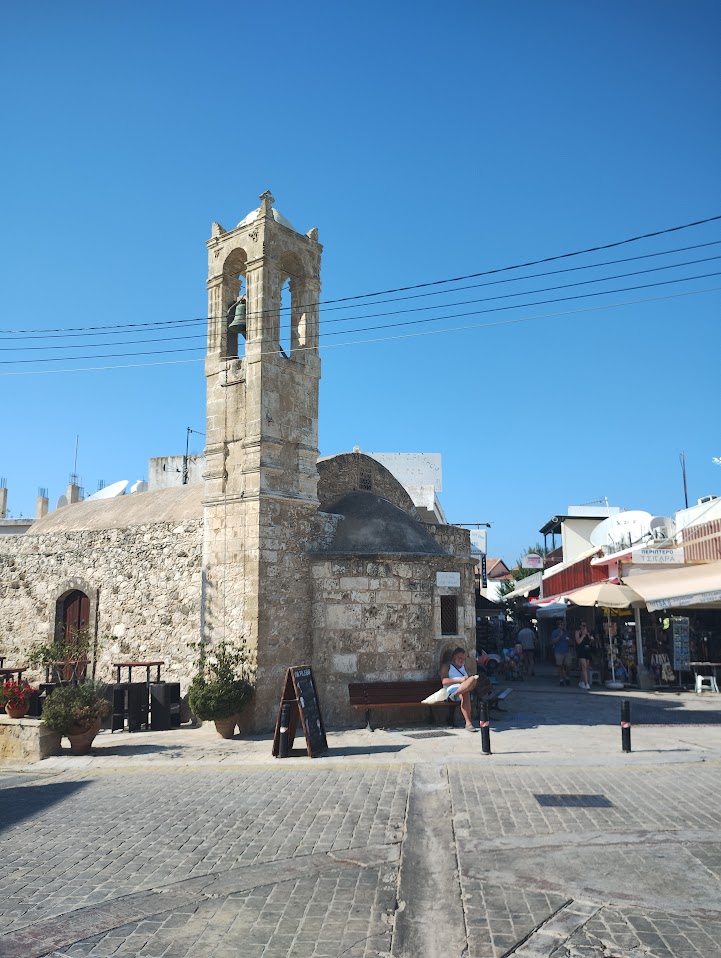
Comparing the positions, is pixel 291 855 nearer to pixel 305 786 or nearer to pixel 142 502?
pixel 305 786

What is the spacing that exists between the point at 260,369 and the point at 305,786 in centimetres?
673

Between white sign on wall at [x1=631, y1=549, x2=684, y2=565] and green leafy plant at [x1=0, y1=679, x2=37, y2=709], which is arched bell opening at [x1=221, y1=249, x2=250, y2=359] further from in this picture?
white sign on wall at [x1=631, y1=549, x2=684, y2=565]

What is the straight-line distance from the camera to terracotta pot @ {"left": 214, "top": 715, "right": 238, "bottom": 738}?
11.4 meters

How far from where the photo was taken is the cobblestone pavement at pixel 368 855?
15.0 feet

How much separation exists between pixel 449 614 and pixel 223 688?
4.21 m

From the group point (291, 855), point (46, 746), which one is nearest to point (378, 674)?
point (46, 746)

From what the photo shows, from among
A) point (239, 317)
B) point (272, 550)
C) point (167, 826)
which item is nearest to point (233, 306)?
point (239, 317)

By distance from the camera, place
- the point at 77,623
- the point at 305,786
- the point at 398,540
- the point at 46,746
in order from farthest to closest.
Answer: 1. the point at 77,623
2. the point at 398,540
3. the point at 46,746
4. the point at 305,786

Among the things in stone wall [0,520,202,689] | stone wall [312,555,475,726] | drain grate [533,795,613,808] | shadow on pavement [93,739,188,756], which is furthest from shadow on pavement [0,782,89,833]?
drain grate [533,795,613,808]

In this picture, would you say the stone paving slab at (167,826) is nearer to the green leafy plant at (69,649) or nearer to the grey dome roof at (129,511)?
the green leafy plant at (69,649)

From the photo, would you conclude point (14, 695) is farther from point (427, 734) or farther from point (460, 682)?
point (460, 682)

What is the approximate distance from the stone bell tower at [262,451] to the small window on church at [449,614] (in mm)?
2427

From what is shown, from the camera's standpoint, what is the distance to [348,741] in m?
11.0

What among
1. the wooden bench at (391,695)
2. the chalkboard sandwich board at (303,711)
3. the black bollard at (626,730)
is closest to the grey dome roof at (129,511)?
the chalkboard sandwich board at (303,711)
